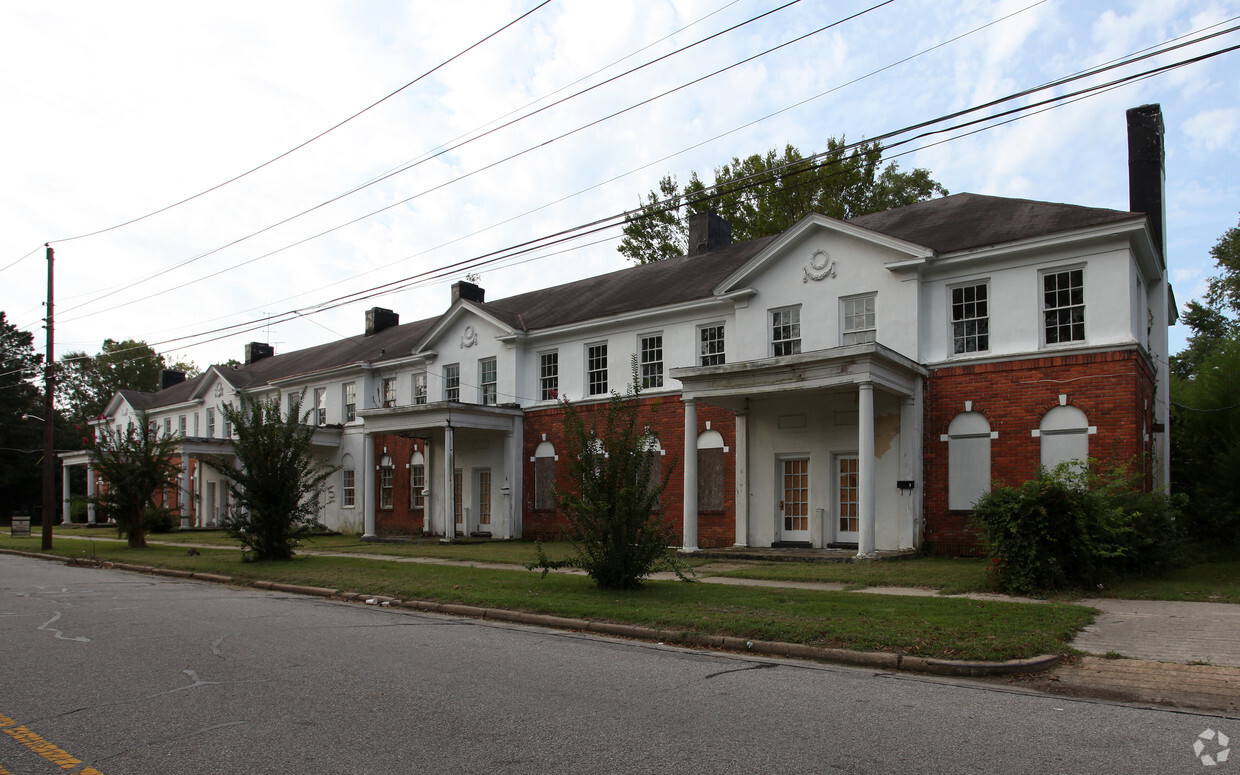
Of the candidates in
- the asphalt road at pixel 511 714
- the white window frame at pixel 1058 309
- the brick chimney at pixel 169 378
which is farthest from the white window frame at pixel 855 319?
the brick chimney at pixel 169 378

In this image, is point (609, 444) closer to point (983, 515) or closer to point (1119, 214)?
point (983, 515)

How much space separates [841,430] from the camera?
19484 millimetres

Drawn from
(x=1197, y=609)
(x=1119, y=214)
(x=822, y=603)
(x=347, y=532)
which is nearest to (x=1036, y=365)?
(x=1119, y=214)

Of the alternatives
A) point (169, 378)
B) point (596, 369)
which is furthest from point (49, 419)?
point (169, 378)

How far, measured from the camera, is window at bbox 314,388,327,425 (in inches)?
1393

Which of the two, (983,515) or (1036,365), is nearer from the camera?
(983,515)

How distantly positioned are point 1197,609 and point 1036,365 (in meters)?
7.12

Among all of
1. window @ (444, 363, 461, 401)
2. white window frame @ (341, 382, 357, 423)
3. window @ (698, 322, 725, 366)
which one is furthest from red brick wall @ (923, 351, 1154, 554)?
white window frame @ (341, 382, 357, 423)

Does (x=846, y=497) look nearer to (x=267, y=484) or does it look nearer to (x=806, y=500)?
(x=806, y=500)

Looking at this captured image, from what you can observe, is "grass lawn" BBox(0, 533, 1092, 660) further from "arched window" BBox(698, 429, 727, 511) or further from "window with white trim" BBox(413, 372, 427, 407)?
"window with white trim" BBox(413, 372, 427, 407)

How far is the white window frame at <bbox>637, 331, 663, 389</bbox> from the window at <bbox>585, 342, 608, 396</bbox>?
4.53ft

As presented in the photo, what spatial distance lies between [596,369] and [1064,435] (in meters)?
12.8

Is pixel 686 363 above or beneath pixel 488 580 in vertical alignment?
Answer: above

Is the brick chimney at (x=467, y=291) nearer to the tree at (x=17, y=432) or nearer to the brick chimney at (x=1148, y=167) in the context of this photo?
the brick chimney at (x=1148, y=167)
